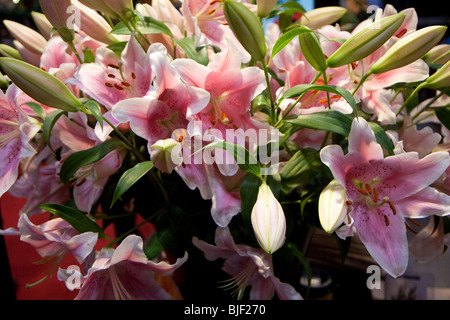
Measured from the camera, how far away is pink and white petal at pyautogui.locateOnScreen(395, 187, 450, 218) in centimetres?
42

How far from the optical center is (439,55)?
0.56 m

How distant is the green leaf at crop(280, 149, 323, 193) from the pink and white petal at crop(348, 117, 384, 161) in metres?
0.06

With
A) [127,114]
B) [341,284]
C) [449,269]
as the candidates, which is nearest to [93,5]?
[127,114]

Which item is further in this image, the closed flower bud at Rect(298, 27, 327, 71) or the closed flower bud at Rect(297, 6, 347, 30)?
the closed flower bud at Rect(297, 6, 347, 30)

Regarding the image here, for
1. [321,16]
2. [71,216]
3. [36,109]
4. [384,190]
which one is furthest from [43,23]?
[384,190]

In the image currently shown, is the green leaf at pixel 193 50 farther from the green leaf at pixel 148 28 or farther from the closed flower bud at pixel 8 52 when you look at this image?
the closed flower bud at pixel 8 52

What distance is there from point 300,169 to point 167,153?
0.17m

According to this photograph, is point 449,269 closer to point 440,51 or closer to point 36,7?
point 440,51

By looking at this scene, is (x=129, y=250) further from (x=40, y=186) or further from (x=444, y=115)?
(x=444, y=115)

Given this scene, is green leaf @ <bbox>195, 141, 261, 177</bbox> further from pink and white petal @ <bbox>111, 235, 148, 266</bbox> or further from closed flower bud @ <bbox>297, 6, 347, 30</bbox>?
closed flower bud @ <bbox>297, 6, 347, 30</bbox>

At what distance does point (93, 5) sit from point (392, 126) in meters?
0.41

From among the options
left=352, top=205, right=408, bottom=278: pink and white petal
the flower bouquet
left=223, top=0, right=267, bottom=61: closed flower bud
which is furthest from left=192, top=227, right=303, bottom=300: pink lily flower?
left=223, top=0, right=267, bottom=61: closed flower bud

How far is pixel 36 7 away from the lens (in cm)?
53
